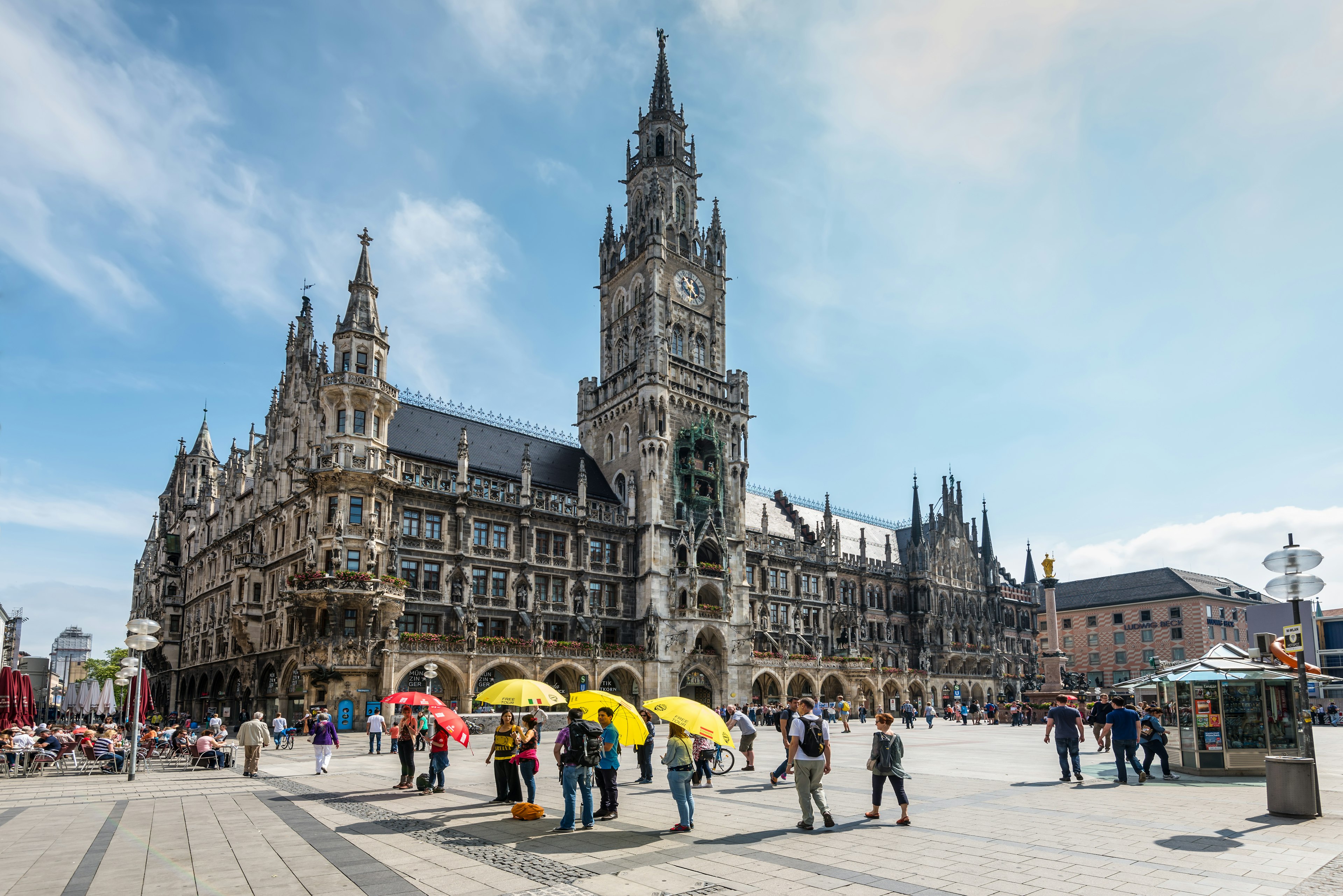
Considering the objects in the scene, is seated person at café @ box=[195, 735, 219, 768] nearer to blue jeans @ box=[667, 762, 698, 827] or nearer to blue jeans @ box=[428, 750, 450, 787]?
blue jeans @ box=[428, 750, 450, 787]

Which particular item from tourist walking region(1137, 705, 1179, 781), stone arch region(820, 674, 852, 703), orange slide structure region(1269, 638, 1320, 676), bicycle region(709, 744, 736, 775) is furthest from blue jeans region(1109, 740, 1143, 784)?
stone arch region(820, 674, 852, 703)

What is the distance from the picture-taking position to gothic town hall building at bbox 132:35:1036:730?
1801 inches

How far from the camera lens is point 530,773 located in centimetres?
1443

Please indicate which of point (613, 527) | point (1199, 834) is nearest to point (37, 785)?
point (1199, 834)

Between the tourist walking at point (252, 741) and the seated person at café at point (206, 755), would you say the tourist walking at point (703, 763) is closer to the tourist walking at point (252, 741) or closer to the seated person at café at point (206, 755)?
the tourist walking at point (252, 741)

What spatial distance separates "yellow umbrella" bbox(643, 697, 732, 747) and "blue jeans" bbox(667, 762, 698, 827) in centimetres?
58

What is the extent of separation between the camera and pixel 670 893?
9.55 m

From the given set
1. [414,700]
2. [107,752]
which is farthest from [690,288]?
[414,700]

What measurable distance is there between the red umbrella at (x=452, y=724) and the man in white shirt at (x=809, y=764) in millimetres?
5900

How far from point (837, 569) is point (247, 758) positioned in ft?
183

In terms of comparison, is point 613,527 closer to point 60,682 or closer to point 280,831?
point 280,831

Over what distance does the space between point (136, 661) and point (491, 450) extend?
33.2 m

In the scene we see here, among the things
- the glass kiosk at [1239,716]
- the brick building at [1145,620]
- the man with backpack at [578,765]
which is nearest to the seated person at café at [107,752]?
the man with backpack at [578,765]

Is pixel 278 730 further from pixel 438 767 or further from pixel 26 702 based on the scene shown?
pixel 438 767
